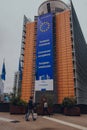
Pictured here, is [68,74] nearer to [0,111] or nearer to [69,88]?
[69,88]

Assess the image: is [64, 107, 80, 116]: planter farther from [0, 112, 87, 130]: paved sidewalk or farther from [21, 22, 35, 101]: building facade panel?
[21, 22, 35, 101]: building facade panel

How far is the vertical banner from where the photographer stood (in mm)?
46750

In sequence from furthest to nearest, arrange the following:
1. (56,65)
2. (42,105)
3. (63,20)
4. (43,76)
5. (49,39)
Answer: (63,20) < (56,65) < (49,39) < (43,76) < (42,105)

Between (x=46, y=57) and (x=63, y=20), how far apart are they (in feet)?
56.2

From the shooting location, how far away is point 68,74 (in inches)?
2060

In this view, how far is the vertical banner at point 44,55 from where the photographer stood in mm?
46750

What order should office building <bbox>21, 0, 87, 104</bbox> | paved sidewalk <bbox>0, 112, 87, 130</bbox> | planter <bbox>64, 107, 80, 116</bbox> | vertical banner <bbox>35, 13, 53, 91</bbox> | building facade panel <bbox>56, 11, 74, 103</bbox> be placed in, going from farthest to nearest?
building facade panel <bbox>56, 11, 74, 103</bbox> < office building <bbox>21, 0, 87, 104</bbox> < vertical banner <bbox>35, 13, 53, 91</bbox> < planter <bbox>64, 107, 80, 116</bbox> < paved sidewalk <bbox>0, 112, 87, 130</bbox>

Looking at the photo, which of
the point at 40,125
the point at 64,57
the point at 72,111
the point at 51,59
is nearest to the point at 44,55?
the point at 51,59

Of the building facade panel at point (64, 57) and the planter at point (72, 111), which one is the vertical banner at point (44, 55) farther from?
the planter at point (72, 111)

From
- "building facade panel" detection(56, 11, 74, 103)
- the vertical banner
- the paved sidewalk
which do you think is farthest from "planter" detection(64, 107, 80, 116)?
"building facade panel" detection(56, 11, 74, 103)

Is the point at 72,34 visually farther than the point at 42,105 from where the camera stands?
Yes

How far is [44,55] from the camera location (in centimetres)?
5019

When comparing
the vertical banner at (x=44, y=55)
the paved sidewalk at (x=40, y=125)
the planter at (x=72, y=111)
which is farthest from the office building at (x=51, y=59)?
the paved sidewalk at (x=40, y=125)

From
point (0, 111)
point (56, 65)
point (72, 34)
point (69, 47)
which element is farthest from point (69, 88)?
point (0, 111)
